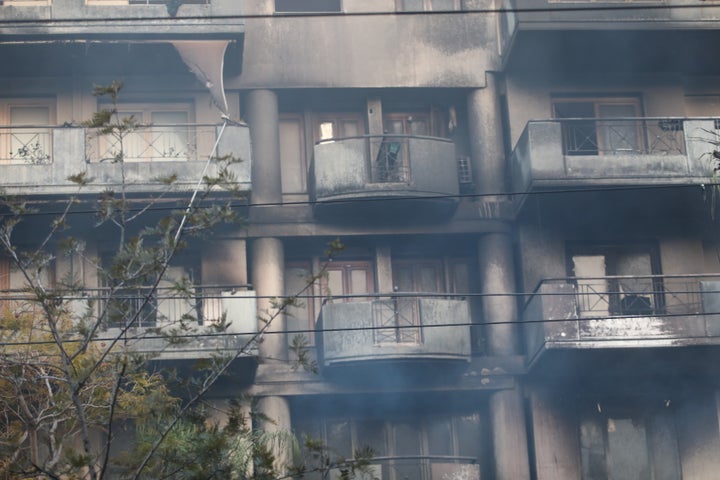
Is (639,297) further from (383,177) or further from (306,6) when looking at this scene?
(306,6)

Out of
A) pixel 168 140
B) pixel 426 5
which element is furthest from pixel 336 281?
pixel 426 5

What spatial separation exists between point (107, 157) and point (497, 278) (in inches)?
328

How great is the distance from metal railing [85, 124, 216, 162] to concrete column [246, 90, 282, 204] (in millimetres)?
982

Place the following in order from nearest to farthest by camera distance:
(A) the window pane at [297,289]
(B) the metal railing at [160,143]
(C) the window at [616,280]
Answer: (C) the window at [616,280]
(B) the metal railing at [160,143]
(A) the window pane at [297,289]

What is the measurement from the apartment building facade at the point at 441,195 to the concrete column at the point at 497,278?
0.05m

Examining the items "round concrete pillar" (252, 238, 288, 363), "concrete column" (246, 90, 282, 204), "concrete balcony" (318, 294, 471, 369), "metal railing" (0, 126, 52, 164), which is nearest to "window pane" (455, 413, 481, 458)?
"concrete balcony" (318, 294, 471, 369)

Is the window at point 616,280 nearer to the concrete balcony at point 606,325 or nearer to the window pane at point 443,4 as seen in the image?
the concrete balcony at point 606,325


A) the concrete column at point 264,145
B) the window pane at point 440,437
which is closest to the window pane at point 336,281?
the concrete column at point 264,145

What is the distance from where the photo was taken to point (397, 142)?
33469mm

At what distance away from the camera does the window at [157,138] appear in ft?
110

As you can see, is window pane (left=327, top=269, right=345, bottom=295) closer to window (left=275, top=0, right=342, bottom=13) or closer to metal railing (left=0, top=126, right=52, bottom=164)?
window (left=275, top=0, right=342, bottom=13)

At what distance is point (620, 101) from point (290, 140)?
7.09m

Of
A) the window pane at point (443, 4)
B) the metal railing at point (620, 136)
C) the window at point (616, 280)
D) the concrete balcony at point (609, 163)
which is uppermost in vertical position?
the window pane at point (443, 4)

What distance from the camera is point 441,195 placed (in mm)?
33250
